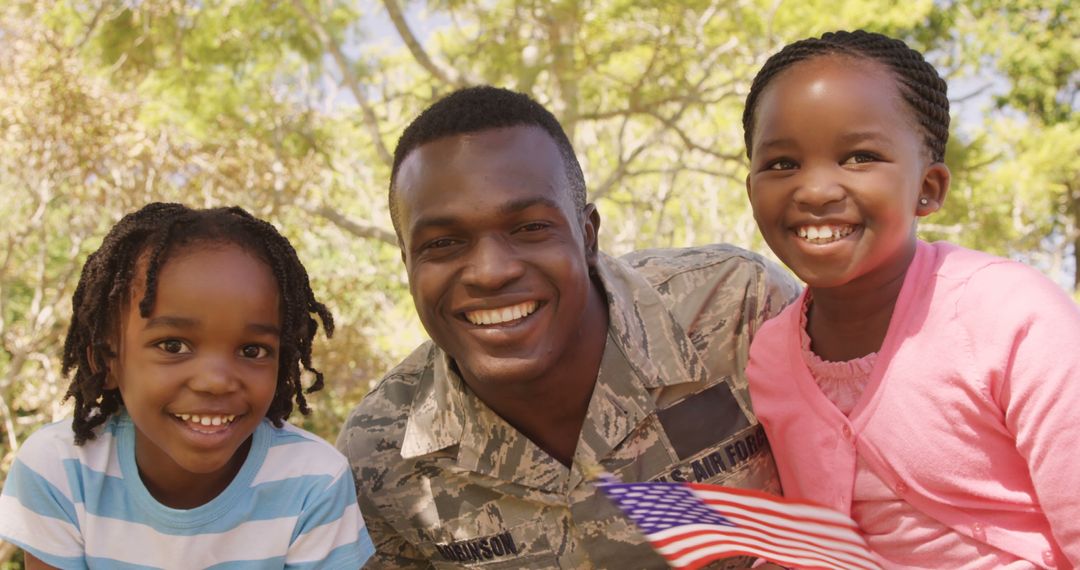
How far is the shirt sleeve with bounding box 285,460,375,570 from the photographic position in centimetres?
263

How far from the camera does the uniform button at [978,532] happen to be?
7.02ft

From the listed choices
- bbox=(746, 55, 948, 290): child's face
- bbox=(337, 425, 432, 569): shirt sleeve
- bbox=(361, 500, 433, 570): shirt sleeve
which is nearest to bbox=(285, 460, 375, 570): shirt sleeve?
bbox=(337, 425, 432, 569): shirt sleeve

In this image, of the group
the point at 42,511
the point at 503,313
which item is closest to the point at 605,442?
the point at 503,313

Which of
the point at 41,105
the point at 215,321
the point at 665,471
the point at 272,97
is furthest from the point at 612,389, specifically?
the point at 272,97

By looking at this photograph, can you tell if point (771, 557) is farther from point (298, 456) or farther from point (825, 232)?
point (298, 456)

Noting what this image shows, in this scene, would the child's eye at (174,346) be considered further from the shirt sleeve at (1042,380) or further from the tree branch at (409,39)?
the tree branch at (409,39)

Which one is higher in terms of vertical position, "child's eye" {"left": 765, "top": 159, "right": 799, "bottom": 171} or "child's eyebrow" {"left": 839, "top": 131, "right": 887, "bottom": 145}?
"child's eyebrow" {"left": 839, "top": 131, "right": 887, "bottom": 145}

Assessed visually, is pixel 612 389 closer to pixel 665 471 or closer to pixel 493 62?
pixel 665 471

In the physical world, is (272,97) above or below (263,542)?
above

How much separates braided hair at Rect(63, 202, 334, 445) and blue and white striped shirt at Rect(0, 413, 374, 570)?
Answer: 0.09 m

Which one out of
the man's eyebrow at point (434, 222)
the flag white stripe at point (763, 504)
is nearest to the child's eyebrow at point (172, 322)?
the man's eyebrow at point (434, 222)

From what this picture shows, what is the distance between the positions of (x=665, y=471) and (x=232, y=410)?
1.14 meters

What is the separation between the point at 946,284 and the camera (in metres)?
2.23

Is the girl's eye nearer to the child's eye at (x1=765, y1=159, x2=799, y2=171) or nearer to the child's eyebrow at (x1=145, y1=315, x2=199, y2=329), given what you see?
the child's eyebrow at (x1=145, y1=315, x2=199, y2=329)
